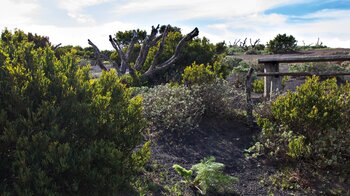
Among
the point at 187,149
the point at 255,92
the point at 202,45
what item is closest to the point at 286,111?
the point at 187,149

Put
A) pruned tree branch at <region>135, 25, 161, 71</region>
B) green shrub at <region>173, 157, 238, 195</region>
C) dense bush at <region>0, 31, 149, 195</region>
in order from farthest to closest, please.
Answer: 1. pruned tree branch at <region>135, 25, 161, 71</region>
2. green shrub at <region>173, 157, 238, 195</region>
3. dense bush at <region>0, 31, 149, 195</region>

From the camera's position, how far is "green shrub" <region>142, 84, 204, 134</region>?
7066 mm

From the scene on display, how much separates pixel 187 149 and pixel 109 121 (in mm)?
2657

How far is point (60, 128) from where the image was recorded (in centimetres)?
384

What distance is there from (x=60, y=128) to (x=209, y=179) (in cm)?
211

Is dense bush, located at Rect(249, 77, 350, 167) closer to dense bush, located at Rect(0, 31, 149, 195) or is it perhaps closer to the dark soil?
the dark soil

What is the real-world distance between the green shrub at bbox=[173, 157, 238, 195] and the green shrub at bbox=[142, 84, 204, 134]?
164cm

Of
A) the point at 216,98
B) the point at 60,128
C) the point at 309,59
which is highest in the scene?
the point at 309,59

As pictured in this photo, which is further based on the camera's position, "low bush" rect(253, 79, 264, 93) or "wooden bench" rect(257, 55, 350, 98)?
"low bush" rect(253, 79, 264, 93)

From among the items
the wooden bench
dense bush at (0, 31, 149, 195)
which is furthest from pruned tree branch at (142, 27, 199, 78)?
dense bush at (0, 31, 149, 195)

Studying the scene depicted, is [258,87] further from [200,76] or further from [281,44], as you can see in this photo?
[281,44]

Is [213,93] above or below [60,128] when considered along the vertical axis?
below

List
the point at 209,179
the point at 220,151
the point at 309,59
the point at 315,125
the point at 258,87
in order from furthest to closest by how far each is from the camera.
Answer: the point at 258,87 < the point at 309,59 < the point at 220,151 < the point at 315,125 < the point at 209,179

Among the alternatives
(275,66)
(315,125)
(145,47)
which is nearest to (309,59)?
(275,66)
